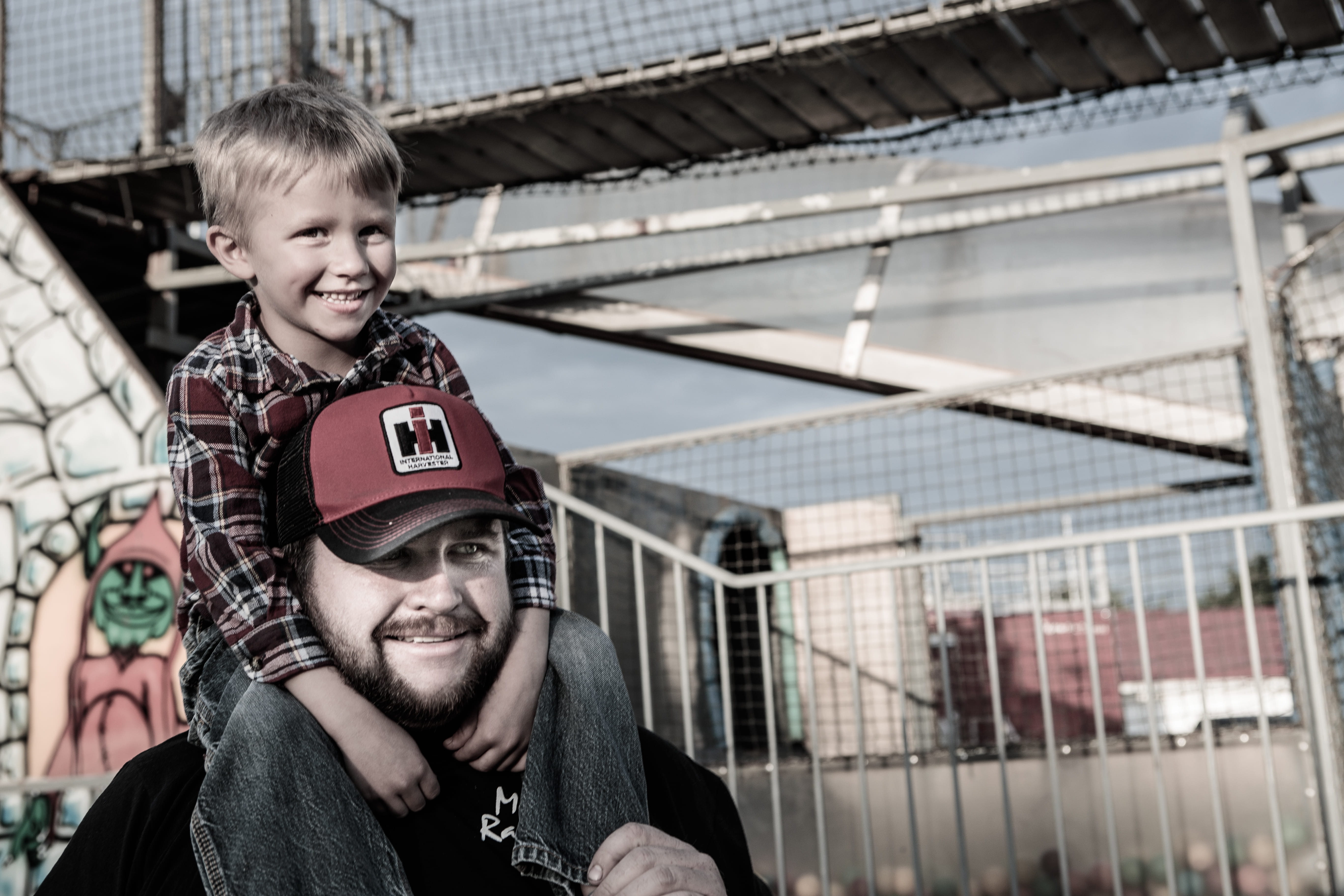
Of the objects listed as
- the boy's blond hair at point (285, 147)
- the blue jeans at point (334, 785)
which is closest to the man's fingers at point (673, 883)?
the blue jeans at point (334, 785)

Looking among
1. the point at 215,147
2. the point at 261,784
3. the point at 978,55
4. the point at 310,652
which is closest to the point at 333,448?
the point at 310,652

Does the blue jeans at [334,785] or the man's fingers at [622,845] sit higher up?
the blue jeans at [334,785]

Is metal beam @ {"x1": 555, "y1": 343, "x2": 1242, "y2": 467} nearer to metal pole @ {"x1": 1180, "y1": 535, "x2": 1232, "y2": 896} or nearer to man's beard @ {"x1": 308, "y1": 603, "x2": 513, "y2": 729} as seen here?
metal pole @ {"x1": 1180, "y1": 535, "x2": 1232, "y2": 896}

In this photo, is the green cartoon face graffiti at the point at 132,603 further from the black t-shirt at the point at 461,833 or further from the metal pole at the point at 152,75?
the black t-shirt at the point at 461,833

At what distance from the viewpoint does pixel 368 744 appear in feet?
4.88

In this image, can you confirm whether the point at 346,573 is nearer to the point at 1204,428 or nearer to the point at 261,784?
the point at 261,784

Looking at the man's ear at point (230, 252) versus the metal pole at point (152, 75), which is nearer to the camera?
the man's ear at point (230, 252)

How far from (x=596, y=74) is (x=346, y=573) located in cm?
577

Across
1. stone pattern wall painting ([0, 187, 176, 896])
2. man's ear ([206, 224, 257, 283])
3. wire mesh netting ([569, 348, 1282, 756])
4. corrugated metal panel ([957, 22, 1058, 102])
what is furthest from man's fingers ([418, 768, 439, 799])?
corrugated metal panel ([957, 22, 1058, 102])

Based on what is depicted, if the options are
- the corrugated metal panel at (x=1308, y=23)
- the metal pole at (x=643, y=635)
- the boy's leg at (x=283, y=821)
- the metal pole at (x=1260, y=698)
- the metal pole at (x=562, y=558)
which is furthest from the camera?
the corrugated metal panel at (x=1308, y=23)

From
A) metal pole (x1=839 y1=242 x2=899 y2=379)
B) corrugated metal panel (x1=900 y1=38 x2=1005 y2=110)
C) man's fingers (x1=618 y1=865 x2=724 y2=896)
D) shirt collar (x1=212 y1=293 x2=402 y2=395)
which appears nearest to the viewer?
man's fingers (x1=618 y1=865 x2=724 y2=896)

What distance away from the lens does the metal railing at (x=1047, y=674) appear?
3.96 meters

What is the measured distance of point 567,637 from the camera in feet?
5.87

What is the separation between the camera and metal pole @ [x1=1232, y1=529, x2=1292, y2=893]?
380 cm
